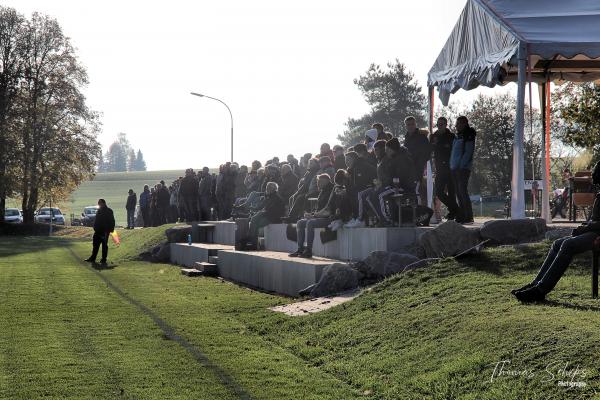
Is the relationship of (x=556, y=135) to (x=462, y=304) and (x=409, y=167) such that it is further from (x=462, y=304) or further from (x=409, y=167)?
(x=462, y=304)

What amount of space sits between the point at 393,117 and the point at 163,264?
207 ft

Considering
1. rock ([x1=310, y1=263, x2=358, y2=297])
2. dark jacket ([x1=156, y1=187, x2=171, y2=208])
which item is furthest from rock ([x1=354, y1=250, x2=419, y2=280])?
dark jacket ([x1=156, y1=187, x2=171, y2=208])

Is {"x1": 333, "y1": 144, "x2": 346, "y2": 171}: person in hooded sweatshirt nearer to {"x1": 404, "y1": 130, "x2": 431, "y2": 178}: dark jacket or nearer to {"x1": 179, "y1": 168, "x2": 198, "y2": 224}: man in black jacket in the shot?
{"x1": 404, "y1": 130, "x2": 431, "y2": 178}: dark jacket

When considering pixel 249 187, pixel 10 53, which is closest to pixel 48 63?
pixel 10 53

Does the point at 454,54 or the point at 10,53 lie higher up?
the point at 10,53

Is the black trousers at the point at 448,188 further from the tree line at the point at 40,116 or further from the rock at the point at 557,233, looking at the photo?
the tree line at the point at 40,116

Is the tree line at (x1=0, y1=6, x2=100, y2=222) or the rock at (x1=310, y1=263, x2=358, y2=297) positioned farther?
the tree line at (x1=0, y1=6, x2=100, y2=222)

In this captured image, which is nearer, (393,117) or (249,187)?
(249,187)

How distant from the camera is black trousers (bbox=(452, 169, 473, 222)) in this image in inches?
764

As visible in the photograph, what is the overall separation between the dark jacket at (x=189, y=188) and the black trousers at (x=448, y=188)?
19.0 meters

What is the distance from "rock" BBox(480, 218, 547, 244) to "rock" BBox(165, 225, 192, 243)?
20.9m

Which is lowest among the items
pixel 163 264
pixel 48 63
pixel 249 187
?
pixel 163 264

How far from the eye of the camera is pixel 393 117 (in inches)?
3720

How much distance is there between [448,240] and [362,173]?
10.5 feet
